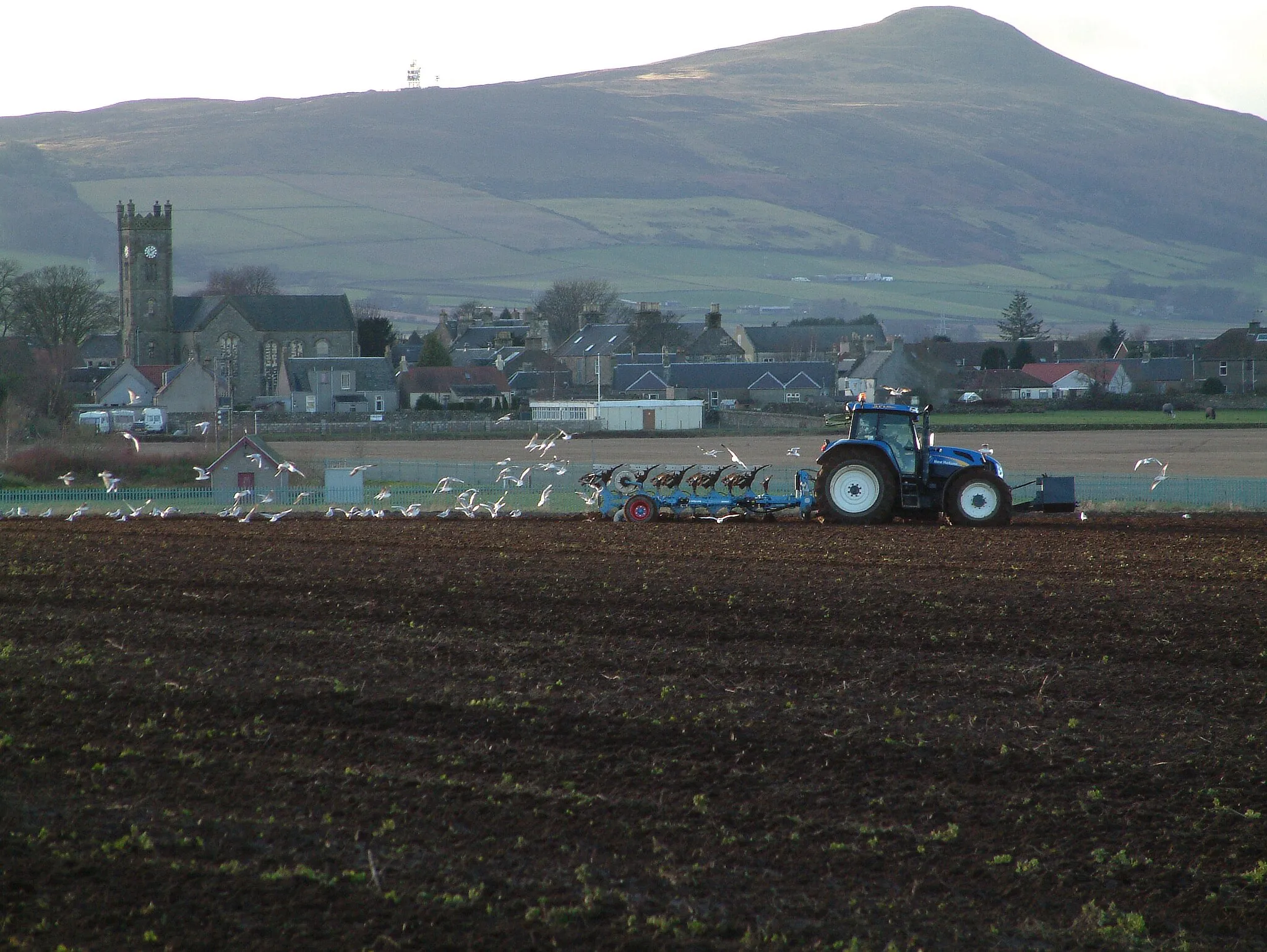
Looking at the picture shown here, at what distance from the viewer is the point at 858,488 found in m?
22.5

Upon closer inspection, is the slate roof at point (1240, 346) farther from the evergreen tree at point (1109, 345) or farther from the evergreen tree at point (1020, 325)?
the evergreen tree at point (1020, 325)

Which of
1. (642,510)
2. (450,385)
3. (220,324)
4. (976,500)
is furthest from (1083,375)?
(976,500)

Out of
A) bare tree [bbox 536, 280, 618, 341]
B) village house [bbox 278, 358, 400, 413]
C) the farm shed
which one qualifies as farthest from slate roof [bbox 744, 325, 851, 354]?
the farm shed

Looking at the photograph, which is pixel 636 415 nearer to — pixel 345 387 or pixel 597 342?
pixel 345 387

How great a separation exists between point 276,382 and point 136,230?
17.5m

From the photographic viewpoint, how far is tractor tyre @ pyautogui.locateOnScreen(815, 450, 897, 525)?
72.7ft

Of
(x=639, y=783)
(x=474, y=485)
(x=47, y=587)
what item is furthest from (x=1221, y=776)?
(x=474, y=485)

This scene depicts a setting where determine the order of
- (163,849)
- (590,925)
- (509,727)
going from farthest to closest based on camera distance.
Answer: (509,727), (163,849), (590,925)

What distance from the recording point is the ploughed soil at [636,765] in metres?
7.09

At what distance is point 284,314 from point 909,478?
9219cm

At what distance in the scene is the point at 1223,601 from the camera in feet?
Answer: 48.6

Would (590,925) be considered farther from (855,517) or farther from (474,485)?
(474,485)

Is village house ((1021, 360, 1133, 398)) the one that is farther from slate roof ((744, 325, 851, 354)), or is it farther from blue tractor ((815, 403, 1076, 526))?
blue tractor ((815, 403, 1076, 526))

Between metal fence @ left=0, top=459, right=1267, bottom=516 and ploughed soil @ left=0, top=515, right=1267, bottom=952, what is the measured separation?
15.5 metres
